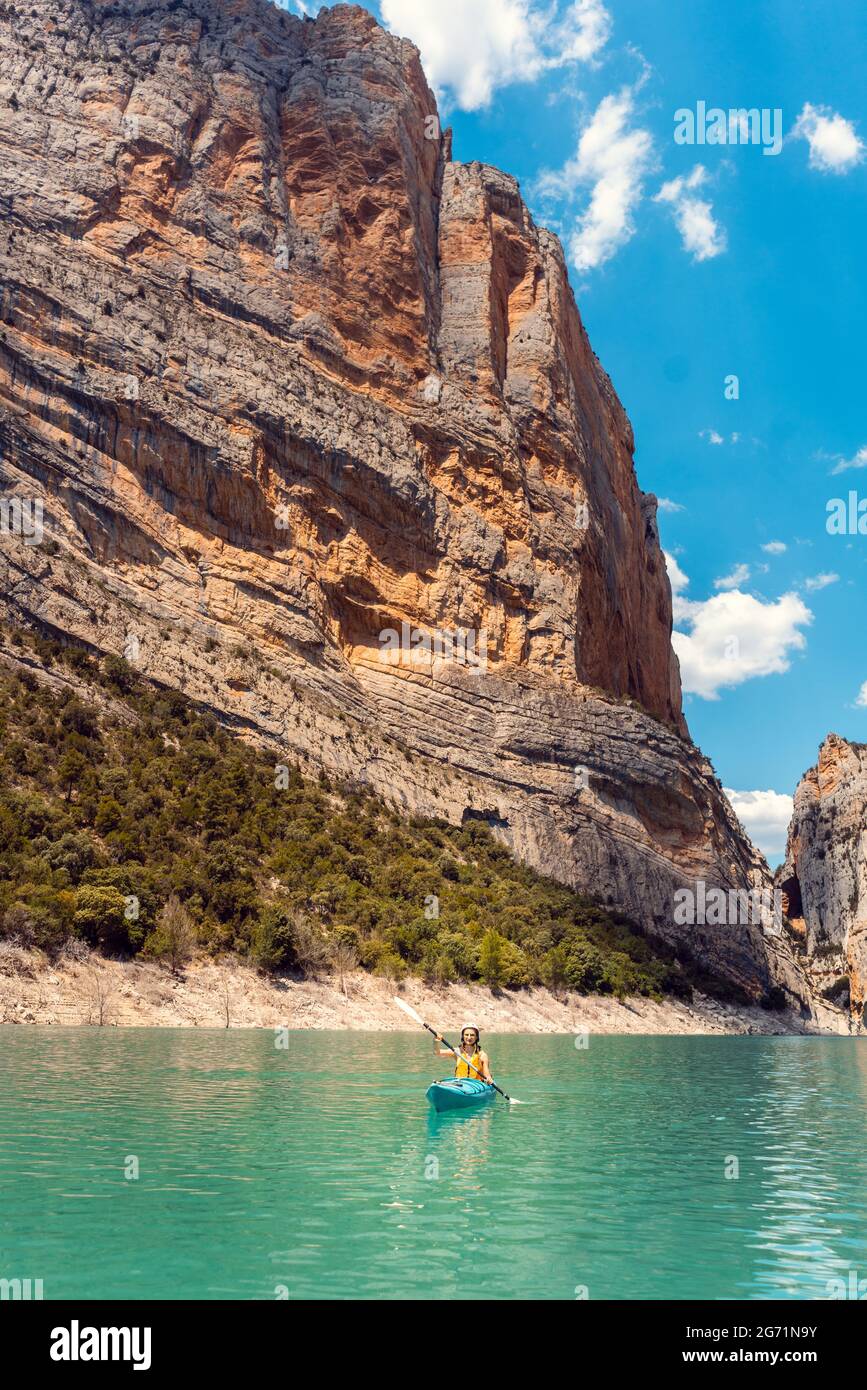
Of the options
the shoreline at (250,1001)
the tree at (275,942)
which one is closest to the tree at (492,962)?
the shoreline at (250,1001)

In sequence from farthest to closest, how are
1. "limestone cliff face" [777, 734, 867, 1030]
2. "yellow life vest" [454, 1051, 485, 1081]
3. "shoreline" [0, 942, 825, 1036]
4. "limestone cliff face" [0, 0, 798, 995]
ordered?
"limestone cliff face" [777, 734, 867, 1030]
"limestone cliff face" [0, 0, 798, 995]
"shoreline" [0, 942, 825, 1036]
"yellow life vest" [454, 1051, 485, 1081]

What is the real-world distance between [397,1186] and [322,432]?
67991 millimetres

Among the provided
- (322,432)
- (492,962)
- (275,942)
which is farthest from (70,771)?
(322,432)

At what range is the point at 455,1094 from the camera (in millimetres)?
18641

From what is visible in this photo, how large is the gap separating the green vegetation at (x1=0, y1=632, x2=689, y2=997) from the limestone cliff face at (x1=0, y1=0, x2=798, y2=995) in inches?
196

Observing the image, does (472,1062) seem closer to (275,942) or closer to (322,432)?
(275,942)

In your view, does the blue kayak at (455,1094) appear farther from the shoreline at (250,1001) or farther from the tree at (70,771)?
the tree at (70,771)

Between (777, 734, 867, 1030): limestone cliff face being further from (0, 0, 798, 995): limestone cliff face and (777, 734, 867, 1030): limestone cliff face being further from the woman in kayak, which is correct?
the woman in kayak

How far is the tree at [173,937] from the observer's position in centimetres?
3828

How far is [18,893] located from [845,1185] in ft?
97.6

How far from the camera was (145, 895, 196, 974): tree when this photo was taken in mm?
38281

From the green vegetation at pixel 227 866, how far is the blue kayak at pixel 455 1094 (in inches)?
815

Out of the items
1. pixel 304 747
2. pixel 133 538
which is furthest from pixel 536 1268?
pixel 133 538

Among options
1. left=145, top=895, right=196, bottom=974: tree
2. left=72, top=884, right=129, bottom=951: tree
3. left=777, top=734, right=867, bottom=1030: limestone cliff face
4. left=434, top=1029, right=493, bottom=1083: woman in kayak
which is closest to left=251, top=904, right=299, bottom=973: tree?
left=145, top=895, right=196, bottom=974: tree
